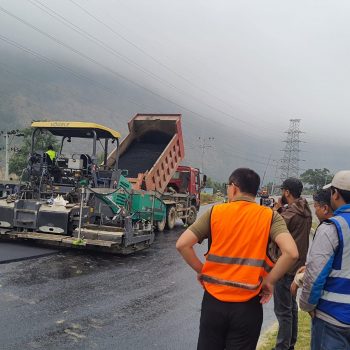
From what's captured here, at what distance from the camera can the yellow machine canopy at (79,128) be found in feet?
34.2

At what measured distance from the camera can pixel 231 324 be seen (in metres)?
2.79

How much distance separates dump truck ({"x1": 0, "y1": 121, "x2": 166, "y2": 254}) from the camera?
9164 mm

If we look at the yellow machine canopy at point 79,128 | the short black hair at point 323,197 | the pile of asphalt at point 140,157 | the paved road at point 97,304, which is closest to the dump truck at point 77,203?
the yellow machine canopy at point 79,128

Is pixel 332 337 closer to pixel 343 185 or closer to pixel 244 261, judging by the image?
pixel 244 261

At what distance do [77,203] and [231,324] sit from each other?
7.58m

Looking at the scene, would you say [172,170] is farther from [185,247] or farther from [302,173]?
[302,173]

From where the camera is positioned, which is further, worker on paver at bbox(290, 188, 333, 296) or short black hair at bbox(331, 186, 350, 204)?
worker on paver at bbox(290, 188, 333, 296)

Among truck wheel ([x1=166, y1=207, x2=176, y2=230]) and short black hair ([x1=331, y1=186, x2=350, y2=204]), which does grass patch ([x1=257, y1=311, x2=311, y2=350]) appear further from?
truck wheel ([x1=166, y1=207, x2=176, y2=230])

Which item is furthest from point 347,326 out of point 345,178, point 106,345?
point 106,345

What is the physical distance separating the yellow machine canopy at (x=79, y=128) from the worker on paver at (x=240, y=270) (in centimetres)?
782

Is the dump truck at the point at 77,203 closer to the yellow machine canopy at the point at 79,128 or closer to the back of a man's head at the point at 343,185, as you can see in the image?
the yellow machine canopy at the point at 79,128

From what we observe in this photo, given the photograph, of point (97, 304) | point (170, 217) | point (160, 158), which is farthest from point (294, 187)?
point (170, 217)

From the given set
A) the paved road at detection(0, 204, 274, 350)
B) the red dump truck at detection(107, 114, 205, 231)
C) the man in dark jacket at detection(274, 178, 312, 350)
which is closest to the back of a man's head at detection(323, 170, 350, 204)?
the man in dark jacket at detection(274, 178, 312, 350)

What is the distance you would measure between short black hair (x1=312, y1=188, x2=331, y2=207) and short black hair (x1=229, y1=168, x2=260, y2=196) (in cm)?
65
